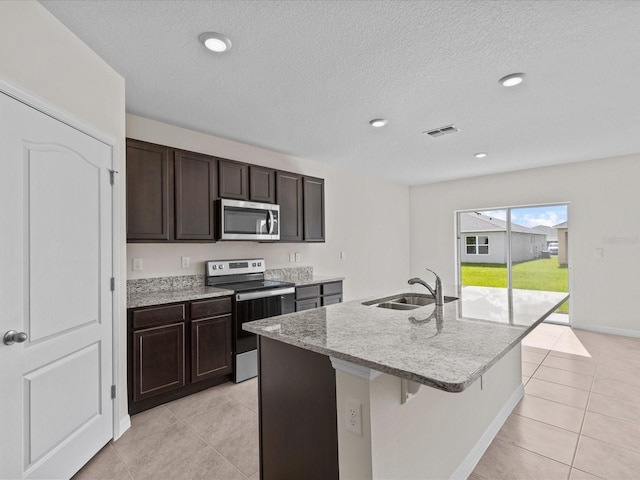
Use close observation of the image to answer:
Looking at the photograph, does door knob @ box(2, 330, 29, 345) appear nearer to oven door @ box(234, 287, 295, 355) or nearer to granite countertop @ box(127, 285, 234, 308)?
granite countertop @ box(127, 285, 234, 308)

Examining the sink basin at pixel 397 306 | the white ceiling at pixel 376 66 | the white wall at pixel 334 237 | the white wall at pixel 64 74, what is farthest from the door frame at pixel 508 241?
the white wall at pixel 64 74

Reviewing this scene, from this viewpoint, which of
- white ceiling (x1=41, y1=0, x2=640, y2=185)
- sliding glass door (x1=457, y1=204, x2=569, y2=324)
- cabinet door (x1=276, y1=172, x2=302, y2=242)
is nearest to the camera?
white ceiling (x1=41, y1=0, x2=640, y2=185)

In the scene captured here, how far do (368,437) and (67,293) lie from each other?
181 centimetres

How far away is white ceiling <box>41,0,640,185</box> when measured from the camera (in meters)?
1.75

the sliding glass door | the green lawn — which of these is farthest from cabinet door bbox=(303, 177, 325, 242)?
the green lawn

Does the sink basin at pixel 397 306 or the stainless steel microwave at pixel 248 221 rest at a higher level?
the stainless steel microwave at pixel 248 221

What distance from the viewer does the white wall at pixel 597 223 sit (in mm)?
4492

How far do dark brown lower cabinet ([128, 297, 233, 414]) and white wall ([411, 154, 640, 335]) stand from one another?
4986 mm

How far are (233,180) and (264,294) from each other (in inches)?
48.4

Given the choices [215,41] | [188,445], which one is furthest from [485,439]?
[215,41]

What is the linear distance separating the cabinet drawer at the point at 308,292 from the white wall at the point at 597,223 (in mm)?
3714

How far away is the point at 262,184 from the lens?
3.70 m

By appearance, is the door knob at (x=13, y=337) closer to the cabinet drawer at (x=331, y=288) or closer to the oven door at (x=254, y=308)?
the oven door at (x=254, y=308)

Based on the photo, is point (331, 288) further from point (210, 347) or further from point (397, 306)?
point (397, 306)
